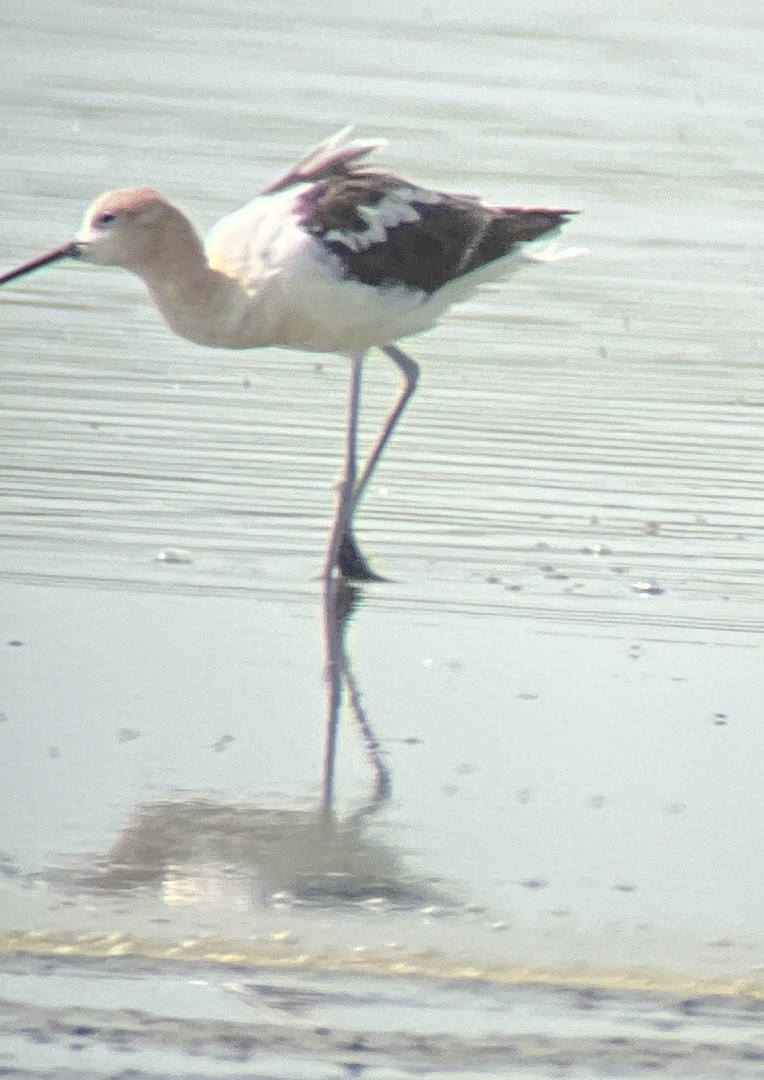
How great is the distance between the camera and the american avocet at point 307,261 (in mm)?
7609

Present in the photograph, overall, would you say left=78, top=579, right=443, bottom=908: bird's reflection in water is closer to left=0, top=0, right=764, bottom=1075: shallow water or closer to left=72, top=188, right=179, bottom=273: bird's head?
left=0, top=0, right=764, bottom=1075: shallow water

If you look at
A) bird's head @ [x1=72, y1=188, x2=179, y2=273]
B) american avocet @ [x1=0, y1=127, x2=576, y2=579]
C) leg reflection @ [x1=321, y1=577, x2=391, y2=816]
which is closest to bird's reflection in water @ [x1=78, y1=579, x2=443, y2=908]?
leg reflection @ [x1=321, y1=577, x2=391, y2=816]

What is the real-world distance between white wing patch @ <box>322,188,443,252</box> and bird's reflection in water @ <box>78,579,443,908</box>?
8.78ft

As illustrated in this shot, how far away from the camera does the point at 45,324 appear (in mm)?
10055

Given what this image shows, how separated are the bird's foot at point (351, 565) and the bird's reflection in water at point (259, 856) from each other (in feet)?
5.39

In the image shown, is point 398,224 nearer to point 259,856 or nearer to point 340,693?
point 340,693

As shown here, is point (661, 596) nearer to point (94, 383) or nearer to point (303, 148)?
point (94, 383)

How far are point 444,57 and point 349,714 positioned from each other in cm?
1187

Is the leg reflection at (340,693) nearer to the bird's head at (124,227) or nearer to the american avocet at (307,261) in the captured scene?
the american avocet at (307,261)

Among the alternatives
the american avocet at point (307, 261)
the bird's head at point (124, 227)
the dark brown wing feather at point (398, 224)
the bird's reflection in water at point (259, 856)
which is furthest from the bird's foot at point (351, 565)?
the bird's reflection in water at point (259, 856)

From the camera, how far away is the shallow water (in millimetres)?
4871

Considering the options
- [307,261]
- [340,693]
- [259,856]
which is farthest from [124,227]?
[259,856]

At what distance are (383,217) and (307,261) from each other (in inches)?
18.4

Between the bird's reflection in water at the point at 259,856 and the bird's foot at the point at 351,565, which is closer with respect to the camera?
the bird's reflection in water at the point at 259,856
